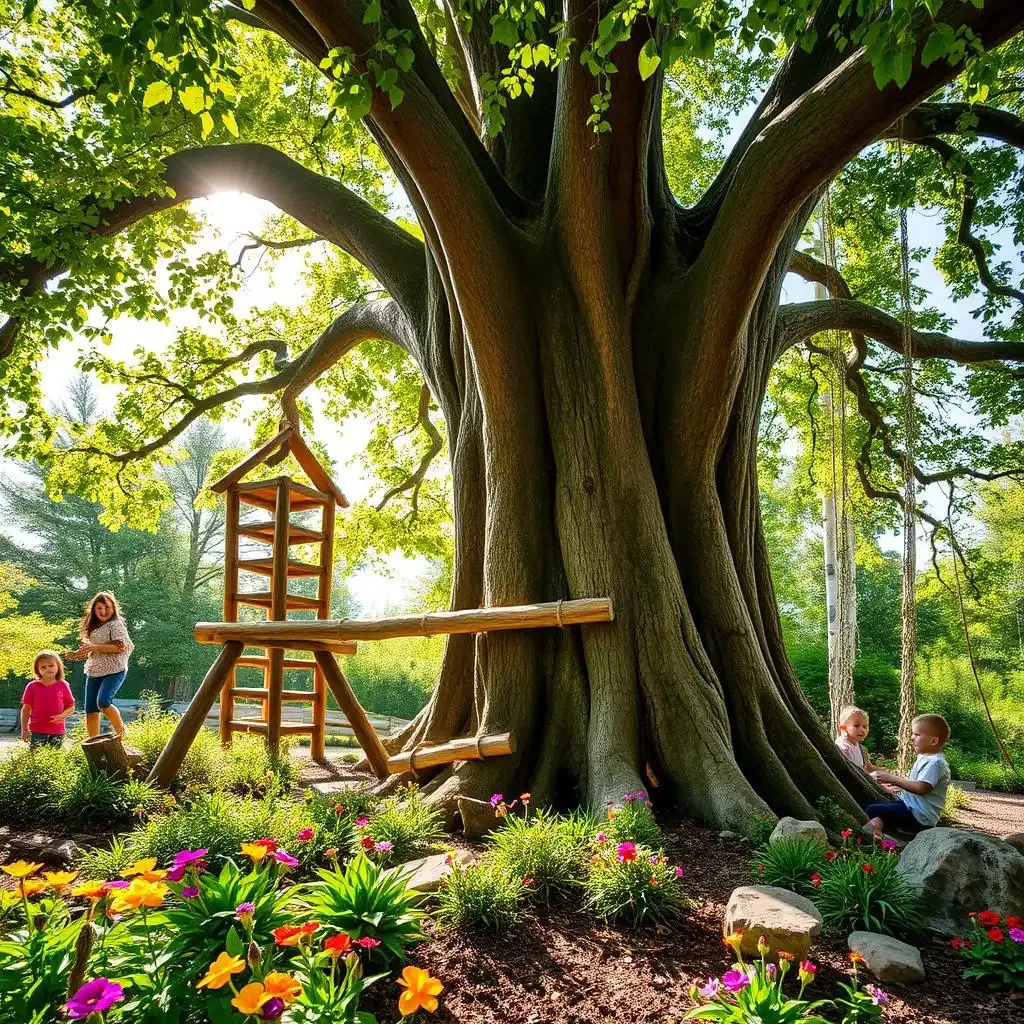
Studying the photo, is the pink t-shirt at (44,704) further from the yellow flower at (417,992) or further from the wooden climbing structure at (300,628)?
the yellow flower at (417,992)

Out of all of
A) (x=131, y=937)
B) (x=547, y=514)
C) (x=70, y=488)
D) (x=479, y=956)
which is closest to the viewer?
(x=131, y=937)

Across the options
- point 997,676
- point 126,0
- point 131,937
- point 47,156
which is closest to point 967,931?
point 131,937

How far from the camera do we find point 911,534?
559 centimetres

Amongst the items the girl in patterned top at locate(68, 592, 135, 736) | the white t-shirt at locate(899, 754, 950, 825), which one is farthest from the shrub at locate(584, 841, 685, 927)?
the girl in patterned top at locate(68, 592, 135, 736)

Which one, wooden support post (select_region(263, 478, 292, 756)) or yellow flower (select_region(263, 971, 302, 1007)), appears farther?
wooden support post (select_region(263, 478, 292, 756))

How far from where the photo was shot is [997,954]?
249 cm

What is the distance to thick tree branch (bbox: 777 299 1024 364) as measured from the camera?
6.75 m

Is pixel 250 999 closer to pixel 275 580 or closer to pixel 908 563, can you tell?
pixel 275 580

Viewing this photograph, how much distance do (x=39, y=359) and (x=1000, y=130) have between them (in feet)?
27.9

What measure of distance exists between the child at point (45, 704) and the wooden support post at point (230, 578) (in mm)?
1319

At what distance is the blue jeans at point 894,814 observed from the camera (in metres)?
4.48

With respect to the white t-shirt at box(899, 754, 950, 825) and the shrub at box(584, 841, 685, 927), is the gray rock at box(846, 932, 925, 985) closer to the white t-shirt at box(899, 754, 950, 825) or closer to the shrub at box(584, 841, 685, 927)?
the shrub at box(584, 841, 685, 927)

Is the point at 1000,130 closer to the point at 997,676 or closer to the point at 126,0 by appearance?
the point at 126,0

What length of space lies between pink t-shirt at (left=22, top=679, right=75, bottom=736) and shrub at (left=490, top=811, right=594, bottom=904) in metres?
5.04
